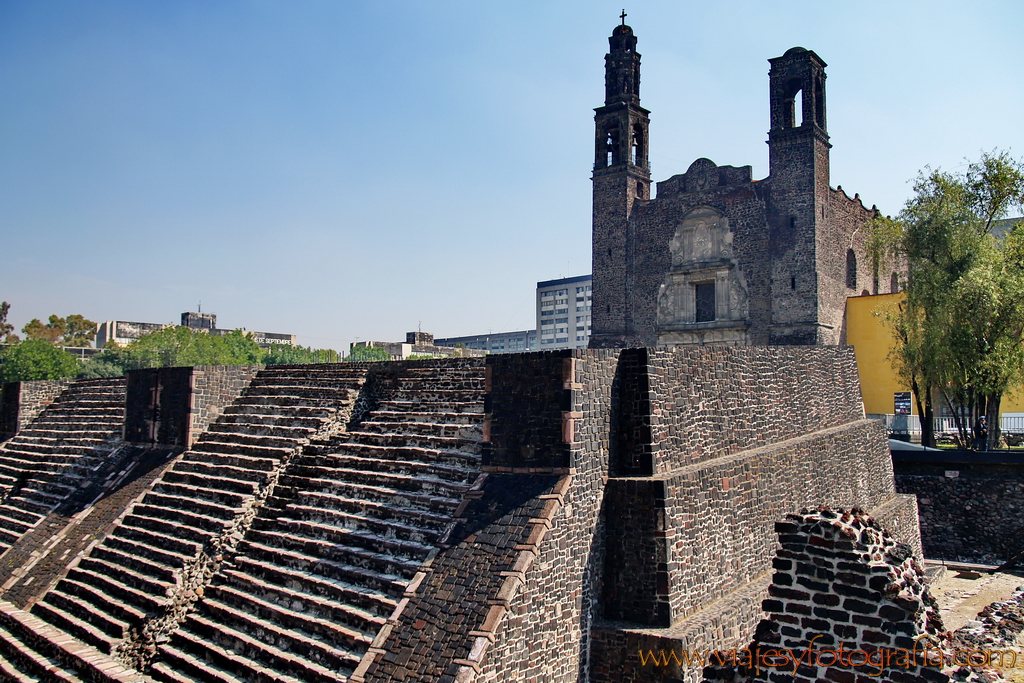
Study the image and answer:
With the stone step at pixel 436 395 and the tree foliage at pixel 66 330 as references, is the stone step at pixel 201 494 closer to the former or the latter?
the stone step at pixel 436 395

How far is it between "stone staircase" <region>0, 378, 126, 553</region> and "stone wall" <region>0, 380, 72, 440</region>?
225 mm

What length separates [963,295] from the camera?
15.4 metres

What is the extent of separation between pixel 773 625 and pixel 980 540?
1082 cm

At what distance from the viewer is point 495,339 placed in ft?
310

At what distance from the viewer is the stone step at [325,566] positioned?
7082 millimetres

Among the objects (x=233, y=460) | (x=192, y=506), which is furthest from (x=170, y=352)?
(x=192, y=506)

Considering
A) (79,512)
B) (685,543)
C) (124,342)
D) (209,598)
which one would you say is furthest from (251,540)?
(124,342)

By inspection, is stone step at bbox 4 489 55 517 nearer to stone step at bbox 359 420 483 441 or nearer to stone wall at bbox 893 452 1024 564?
stone step at bbox 359 420 483 441

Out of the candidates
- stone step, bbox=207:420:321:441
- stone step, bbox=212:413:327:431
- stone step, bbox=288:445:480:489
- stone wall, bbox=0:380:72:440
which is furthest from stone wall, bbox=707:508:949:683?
stone wall, bbox=0:380:72:440

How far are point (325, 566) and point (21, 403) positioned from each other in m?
12.7

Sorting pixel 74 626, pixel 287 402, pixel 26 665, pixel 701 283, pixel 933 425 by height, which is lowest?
pixel 26 665

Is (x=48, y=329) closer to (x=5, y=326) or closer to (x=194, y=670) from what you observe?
(x=5, y=326)

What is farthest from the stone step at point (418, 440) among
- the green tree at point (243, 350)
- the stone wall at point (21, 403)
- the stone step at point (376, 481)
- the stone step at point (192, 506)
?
the green tree at point (243, 350)

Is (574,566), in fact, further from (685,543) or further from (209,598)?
(209,598)
